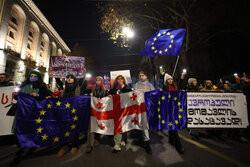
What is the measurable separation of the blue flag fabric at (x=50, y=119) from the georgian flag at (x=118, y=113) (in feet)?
0.81

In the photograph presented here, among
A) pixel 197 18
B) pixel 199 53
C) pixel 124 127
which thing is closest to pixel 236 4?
pixel 197 18

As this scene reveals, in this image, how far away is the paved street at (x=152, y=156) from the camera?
235 cm

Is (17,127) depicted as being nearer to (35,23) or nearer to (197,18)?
(197,18)

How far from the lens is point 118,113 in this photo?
3232 mm

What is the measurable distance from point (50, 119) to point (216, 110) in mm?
4567

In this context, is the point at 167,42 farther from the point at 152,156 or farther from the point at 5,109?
the point at 5,109

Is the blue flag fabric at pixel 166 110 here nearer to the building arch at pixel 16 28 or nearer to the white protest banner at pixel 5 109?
the white protest banner at pixel 5 109

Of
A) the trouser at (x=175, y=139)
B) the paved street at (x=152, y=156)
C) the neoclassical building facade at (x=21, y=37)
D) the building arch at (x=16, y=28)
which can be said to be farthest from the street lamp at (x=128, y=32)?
the building arch at (x=16, y=28)

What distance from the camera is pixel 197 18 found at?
11.2 m

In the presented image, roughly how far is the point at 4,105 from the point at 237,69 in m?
14.8

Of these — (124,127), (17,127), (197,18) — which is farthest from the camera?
(197,18)

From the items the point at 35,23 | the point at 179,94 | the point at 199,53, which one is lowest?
the point at 179,94

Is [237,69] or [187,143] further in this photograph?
[237,69]

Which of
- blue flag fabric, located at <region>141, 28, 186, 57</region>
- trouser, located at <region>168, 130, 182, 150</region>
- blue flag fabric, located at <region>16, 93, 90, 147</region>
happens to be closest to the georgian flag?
blue flag fabric, located at <region>16, 93, 90, 147</region>
